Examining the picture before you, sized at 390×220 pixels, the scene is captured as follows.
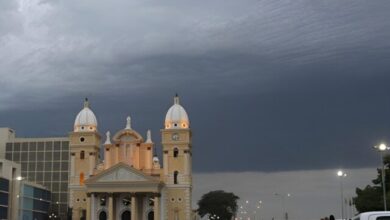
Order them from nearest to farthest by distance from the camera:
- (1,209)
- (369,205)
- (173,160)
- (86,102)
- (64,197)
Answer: (369,205) < (1,209) < (173,160) < (86,102) < (64,197)

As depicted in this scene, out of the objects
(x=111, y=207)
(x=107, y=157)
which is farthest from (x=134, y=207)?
(x=107, y=157)

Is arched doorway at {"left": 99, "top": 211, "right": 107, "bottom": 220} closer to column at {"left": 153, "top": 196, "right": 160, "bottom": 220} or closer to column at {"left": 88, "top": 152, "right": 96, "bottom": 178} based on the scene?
column at {"left": 88, "top": 152, "right": 96, "bottom": 178}

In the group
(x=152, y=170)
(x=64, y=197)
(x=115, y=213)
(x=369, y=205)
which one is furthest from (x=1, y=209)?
(x=369, y=205)

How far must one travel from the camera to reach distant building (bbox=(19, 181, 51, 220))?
104 m

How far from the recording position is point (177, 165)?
334ft

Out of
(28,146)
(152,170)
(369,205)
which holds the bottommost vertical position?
(369,205)

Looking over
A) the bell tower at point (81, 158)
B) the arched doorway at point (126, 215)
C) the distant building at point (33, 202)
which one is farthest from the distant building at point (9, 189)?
the arched doorway at point (126, 215)

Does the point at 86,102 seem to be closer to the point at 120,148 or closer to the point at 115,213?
the point at 120,148

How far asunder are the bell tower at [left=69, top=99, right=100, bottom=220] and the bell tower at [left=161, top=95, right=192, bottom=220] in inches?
452

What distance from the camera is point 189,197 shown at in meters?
100

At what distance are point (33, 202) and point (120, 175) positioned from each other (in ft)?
73.9

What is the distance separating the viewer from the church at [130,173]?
95875 mm

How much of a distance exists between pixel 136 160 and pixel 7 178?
1969cm

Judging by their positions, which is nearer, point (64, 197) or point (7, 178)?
point (7, 178)
